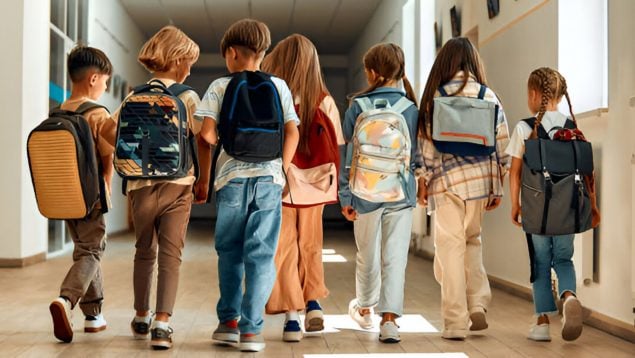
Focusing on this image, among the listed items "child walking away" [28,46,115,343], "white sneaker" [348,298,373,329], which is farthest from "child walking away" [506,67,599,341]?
"child walking away" [28,46,115,343]

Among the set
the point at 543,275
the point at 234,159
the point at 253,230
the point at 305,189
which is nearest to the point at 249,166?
the point at 234,159

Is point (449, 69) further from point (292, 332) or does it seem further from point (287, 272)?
point (292, 332)

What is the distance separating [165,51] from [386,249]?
1.22 meters

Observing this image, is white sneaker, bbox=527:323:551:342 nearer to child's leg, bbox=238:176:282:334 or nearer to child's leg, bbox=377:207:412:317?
child's leg, bbox=377:207:412:317

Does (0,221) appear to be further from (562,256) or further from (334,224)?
(334,224)

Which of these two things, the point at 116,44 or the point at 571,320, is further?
the point at 116,44

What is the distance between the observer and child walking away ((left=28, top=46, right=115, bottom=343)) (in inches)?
128

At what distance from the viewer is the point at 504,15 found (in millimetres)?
5652

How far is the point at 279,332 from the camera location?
3604mm

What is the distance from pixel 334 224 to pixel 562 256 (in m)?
13.6

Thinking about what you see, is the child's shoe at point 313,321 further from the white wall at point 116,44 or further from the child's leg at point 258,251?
the white wall at point 116,44

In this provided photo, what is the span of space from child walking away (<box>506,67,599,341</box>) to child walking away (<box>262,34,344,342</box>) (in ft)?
2.57

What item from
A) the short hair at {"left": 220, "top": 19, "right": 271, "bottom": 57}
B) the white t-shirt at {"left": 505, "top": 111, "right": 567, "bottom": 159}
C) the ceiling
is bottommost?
the white t-shirt at {"left": 505, "top": 111, "right": 567, "bottom": 159}

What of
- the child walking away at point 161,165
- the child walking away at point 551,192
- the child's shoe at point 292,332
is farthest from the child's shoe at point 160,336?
the child walking away at point 551,192
